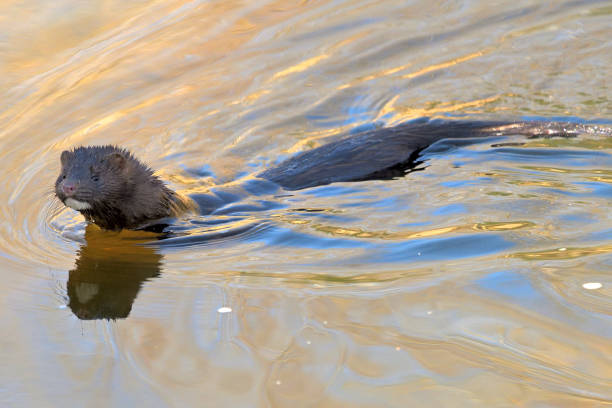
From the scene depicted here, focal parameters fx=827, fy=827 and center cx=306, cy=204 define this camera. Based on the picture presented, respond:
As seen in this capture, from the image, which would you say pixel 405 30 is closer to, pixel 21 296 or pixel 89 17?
pixel 89 17

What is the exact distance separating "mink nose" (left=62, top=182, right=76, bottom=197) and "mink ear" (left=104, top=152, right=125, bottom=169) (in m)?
0.36

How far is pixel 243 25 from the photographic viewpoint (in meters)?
10.5

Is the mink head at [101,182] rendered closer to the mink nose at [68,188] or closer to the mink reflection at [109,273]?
the mink nose at [68,188]

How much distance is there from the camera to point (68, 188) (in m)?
A: 5.76

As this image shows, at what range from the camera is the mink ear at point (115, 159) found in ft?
19.8

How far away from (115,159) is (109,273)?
1.10 metres

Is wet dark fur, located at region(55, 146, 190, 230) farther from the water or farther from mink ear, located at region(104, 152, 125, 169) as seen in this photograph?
the water

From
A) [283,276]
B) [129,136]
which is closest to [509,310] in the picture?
[283,276]

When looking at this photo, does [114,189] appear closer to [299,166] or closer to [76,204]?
[76,204]

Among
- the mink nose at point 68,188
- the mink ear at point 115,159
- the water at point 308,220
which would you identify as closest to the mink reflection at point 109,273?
the water at point 308,220

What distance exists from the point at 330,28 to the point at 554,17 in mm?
2778

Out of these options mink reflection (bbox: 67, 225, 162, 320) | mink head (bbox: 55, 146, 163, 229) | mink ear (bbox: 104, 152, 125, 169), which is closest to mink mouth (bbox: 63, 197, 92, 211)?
mink head (bbox: 55, 146, 163, 229)

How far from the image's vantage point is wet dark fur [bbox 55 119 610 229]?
19.7ft

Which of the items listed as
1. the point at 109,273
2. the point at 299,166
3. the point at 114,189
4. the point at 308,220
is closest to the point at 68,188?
the point at 114,189
